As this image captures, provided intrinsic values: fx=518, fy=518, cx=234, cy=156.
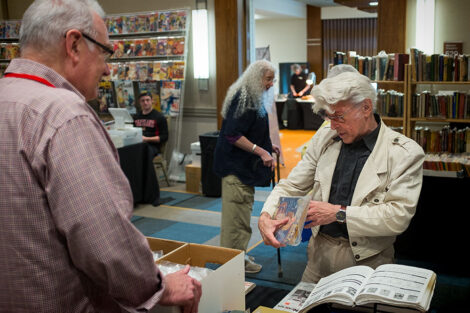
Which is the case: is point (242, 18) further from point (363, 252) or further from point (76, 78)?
point (76, 78)

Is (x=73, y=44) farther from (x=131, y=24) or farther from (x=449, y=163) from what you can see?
(x=131, y=24)

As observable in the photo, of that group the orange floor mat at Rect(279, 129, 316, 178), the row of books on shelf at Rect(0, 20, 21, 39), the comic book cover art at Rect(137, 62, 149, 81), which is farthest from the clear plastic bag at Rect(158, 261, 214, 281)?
the row of books on shelf at Rect(0, 20, 21, 39)

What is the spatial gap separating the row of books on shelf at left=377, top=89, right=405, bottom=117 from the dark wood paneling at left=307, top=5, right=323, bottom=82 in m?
12.0

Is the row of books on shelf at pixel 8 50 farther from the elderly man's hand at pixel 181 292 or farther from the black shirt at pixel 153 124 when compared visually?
the elderly man's hand at pixel 181 292

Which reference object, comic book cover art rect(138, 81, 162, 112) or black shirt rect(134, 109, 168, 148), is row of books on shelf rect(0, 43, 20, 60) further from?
black shirt rect(134, 109, 168, 148)

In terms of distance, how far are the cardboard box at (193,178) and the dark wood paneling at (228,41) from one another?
1.23m

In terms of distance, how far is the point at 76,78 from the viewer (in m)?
1.36

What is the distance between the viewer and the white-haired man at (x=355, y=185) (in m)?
2.07

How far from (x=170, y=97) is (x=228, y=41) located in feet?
4.06

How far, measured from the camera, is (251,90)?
4172 millimetres

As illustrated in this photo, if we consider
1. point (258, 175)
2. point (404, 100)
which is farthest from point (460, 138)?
point (258, 175)

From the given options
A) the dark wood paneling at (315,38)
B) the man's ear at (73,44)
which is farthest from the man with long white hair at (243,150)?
the dark wood paneling at (315,38)

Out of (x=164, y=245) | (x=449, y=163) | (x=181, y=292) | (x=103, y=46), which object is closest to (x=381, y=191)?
(x=164, y=245)

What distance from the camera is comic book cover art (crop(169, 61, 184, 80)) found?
7906mm
